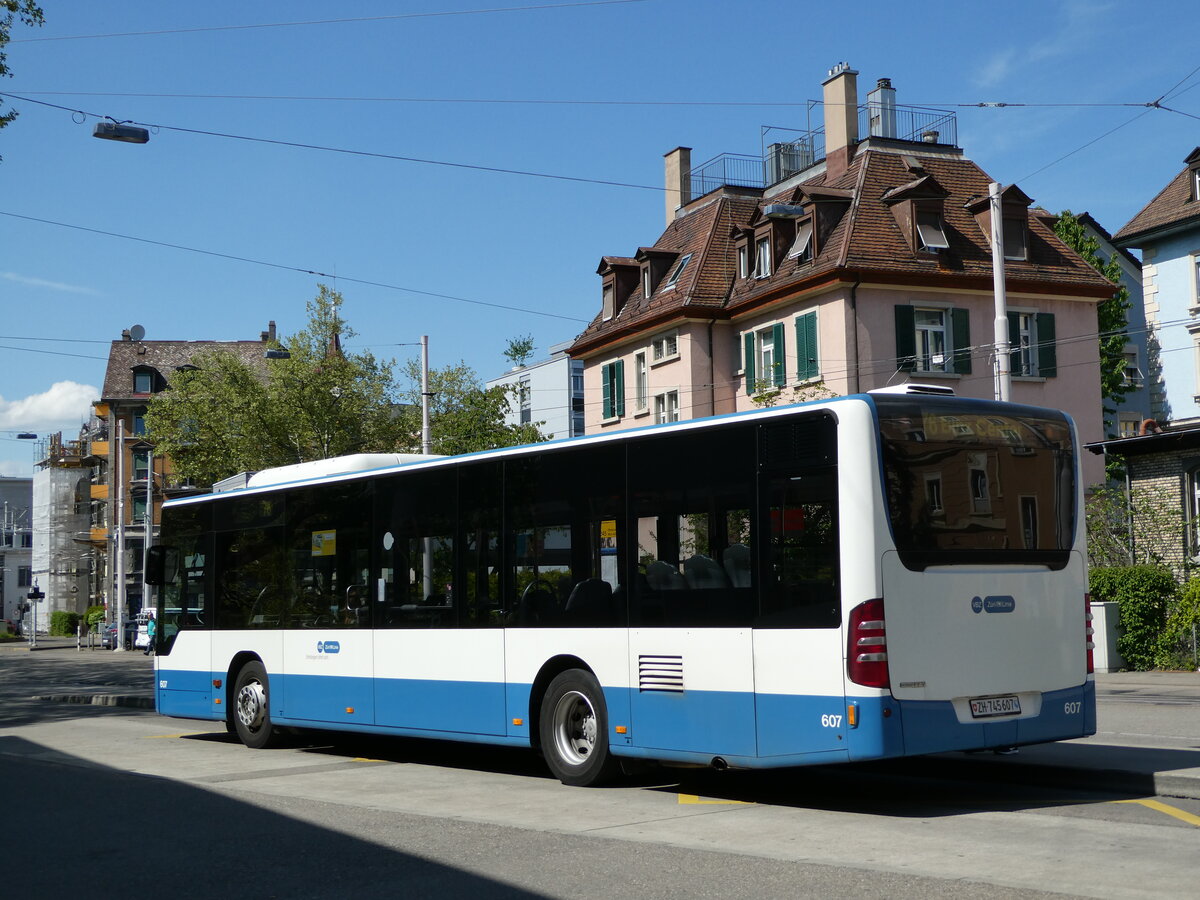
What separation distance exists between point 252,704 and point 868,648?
9180mm

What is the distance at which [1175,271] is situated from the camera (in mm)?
46656

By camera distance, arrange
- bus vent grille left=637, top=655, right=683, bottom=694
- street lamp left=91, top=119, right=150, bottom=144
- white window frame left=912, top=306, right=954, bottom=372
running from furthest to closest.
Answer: white window frame left=912, top=306, right=954, bottom=372 < street lamp left=91, top=119, right=150, bottom=144 < bus vent grille left=637, top=655, right=683, bottom=694

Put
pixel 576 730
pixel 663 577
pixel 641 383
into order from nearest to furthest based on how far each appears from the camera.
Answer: pixel 663 577 < pixel 576 730 < pixel 641 383

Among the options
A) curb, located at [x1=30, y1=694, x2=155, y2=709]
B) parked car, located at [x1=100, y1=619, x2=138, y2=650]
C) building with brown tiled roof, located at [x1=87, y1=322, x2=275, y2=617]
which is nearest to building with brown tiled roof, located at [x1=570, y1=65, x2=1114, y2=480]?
curb, located at [x1=30, y1=694, x2=155, y2=709]

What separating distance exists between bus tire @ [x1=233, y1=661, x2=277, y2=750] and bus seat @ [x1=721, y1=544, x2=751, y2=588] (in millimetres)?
7496

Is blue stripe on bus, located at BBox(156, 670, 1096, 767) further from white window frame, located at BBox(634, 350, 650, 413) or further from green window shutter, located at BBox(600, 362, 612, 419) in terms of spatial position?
green window shutter, located at BBox(600, 362, 612, 419)

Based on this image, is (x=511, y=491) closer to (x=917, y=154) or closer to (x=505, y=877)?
(x=505, y=877)

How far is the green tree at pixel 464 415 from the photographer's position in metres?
53.7

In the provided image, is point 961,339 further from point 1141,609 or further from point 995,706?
point 995,706

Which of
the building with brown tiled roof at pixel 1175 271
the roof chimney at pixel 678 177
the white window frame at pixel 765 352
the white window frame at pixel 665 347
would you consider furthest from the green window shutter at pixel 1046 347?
the roof chimney at pixel 678 177

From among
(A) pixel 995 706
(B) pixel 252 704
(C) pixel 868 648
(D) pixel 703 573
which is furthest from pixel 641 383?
(C) pixel 868 648

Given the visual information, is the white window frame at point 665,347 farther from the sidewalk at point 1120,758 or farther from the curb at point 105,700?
the sidewalk at point 1120,758

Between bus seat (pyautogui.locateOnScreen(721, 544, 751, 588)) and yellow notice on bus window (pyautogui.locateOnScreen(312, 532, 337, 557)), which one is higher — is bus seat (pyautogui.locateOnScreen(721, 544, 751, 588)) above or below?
below

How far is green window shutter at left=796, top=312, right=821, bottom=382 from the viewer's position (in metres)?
40.6
